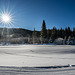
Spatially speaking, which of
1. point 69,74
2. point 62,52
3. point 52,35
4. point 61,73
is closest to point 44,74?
point 61,73

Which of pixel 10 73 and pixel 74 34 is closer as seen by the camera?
pixel 10 73

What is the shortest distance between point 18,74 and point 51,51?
2.79 metres

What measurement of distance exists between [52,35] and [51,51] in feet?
79.3

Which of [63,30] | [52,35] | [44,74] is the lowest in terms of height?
[44,74]

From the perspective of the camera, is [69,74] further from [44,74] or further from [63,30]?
[63,30]

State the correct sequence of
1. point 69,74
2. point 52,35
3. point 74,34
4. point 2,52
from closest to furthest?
point 69,74 → point 2,52 → point 52,35 → point 74,34

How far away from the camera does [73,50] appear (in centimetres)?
438

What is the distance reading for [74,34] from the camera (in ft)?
108

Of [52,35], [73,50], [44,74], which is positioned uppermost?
[52,35]

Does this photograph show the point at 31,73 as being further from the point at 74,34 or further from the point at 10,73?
the point at 74,34

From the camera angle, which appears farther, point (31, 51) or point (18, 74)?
point (31, 51)

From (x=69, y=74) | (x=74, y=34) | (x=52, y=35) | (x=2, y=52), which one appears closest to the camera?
(x=69, y=74)

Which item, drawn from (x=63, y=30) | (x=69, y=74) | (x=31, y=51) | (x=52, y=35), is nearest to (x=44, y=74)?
(x=69, y=74)

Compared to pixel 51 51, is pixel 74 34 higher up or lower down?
higher up
